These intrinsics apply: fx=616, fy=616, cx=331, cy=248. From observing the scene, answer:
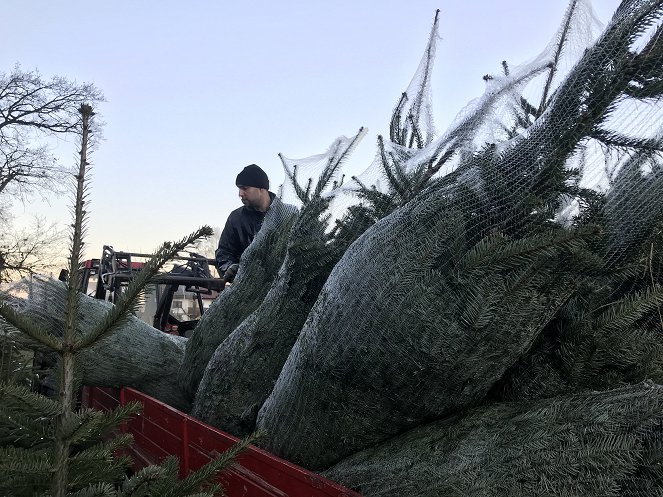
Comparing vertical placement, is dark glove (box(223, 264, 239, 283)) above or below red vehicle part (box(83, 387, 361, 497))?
above

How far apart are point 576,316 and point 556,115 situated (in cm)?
56

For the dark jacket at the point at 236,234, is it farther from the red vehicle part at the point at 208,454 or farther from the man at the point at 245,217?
the red vehicle part at the point at 208,454

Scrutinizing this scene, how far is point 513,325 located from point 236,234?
9.71 feet

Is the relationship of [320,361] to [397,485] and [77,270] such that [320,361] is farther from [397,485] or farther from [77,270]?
[77,270]

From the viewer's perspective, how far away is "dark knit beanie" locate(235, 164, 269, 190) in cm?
398

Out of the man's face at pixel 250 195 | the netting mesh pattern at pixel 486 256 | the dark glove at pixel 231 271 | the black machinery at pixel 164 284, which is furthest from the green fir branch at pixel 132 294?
the black machinery at pixel 164 284

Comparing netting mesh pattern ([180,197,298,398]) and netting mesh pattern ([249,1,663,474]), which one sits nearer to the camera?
netting mesh pattern ([249,1,663,474])

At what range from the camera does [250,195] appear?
4.00 metres

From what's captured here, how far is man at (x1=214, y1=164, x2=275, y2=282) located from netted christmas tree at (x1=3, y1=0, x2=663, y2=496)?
2.12 m

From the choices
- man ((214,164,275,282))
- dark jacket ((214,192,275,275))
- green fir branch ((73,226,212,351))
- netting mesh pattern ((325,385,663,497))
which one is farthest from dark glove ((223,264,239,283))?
green fir branch ((73,226,212,351))

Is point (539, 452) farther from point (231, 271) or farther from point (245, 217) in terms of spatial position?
point (245, 217)

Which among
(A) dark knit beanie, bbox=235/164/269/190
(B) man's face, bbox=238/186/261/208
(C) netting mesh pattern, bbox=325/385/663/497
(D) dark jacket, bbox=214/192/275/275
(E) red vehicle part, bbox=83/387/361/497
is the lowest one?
(E) red vehicle part, bbox=83/387/361/497

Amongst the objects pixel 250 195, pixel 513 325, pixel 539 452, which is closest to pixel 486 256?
pixel 513 325

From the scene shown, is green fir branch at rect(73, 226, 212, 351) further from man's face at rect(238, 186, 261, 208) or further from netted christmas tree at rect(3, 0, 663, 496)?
man's face at rect(238, 186, 261, 208)
